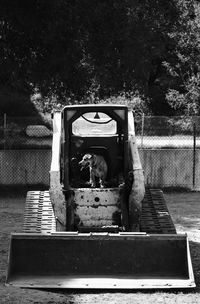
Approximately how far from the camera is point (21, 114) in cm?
3481

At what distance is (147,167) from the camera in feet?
64.1

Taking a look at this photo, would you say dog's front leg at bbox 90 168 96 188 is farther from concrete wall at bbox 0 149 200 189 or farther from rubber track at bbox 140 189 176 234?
concrete wall at bbox 0 149 200 189

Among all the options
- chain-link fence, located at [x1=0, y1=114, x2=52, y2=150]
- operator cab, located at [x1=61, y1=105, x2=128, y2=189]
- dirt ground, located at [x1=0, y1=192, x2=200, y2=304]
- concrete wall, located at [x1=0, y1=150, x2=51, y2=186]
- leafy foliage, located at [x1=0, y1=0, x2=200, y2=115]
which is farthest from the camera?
chain-link fence, located at [x1=0, y1=114, x2=52, y2=150]

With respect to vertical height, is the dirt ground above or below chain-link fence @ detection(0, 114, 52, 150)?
below

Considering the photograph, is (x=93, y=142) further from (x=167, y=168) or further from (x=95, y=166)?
(x=167, y=168)

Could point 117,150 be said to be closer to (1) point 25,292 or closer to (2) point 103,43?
(1) point 25,292

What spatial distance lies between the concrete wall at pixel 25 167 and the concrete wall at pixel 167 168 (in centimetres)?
268

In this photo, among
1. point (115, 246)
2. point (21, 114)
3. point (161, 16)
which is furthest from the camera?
point (21, 114)

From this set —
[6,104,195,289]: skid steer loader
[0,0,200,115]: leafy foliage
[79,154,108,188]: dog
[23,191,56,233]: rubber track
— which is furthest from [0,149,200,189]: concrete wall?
[79,154,108,188]: dog

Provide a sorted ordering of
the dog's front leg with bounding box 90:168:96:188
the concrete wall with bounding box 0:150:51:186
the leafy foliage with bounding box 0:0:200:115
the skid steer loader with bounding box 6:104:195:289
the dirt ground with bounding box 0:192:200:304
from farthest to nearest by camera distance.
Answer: the concrete wall with bounding box 0:150:51:186, the leafy foliage with bounding box 0:0:200:115, the dog's front leg with bounding box 90:168:96:188, the skid steer loader with bounding box 6:104:195:289, the dirt ground with bounding box 0:192:200:304

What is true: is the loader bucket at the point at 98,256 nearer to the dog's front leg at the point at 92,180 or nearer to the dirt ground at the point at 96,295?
the dirt ground at the point at 96,295

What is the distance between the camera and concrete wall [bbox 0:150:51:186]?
1914 centimetres

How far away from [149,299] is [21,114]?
26.8 metres

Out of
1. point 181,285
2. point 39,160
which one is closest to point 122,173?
point 181,285
